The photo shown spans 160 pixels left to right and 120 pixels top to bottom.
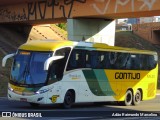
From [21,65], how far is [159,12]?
14.1 m

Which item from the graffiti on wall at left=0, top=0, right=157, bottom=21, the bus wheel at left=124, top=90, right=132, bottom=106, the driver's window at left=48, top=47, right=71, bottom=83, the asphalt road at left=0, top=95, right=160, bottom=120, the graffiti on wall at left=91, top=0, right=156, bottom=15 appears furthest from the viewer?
the graffiti on wall at left=0, top=0, right=157, bottom=21

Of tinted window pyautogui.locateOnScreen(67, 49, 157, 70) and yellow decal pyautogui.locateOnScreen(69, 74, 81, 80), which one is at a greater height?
tinted window pyautogui.locateOnScreen(67, 49, 157, 70)

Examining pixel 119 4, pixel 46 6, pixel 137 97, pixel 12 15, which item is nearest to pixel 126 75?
pixel 137 97

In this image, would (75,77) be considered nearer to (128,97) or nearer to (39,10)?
(128,97)

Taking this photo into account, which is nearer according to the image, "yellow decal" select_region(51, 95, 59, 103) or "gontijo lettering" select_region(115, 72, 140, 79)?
"yellow decal" select_region(51, 95, 59, 103)

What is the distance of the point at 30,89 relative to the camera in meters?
19.6

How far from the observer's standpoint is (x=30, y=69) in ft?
64.8

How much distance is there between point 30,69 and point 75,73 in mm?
2364

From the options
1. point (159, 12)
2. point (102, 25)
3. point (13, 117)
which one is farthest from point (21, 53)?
point (102, 25)

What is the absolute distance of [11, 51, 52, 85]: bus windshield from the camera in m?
19.7

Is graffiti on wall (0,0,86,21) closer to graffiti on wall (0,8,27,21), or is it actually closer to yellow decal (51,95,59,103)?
graffiti on wall (0,8,27,21)

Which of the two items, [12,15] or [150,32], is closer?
[12,15]

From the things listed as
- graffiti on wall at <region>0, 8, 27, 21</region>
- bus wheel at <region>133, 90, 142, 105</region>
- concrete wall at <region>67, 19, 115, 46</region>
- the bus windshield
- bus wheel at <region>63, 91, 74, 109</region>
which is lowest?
bus wheel at <region>133, 90, 142, 105</region>

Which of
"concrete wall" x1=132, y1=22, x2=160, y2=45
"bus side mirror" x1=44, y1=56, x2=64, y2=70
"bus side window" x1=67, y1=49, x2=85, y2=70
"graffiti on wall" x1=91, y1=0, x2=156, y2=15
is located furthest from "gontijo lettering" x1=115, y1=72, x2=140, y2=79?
"concrete wall" x1=132, y1=22, x2=160, y2=45
